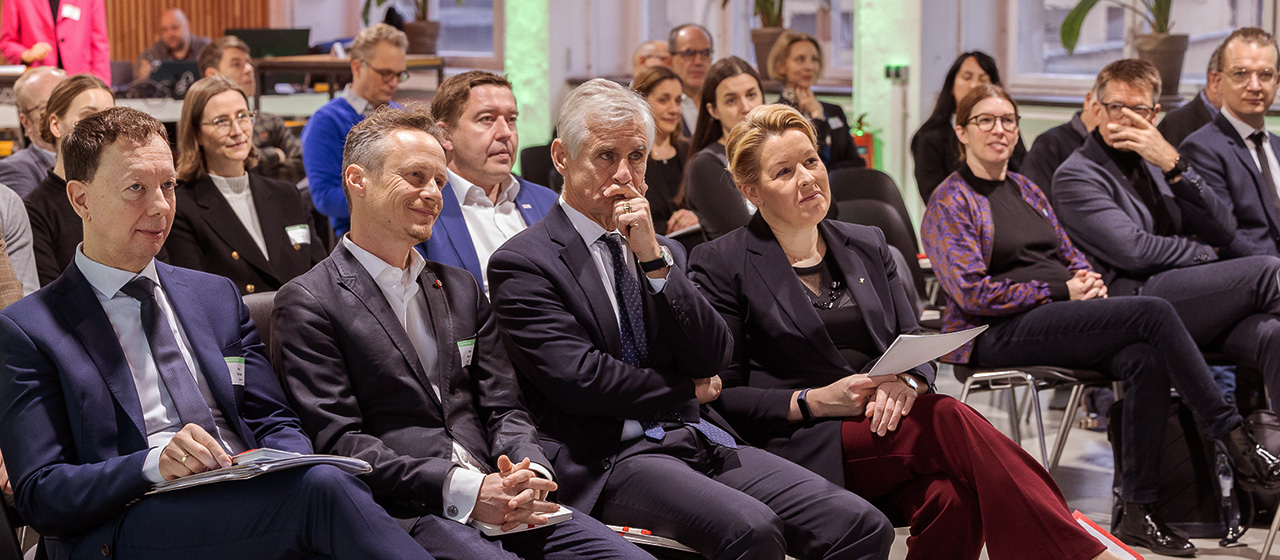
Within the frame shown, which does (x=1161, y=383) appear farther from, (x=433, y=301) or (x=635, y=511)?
(x=433, y=301)

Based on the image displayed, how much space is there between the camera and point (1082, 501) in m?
3.77

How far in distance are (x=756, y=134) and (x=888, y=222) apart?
143cm

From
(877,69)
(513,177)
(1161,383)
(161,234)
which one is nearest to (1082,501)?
(1161,383)

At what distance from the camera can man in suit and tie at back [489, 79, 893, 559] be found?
7.45 feet

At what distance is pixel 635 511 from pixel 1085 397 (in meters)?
3.03

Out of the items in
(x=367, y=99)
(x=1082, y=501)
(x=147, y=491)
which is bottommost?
(x=1082, y=501)

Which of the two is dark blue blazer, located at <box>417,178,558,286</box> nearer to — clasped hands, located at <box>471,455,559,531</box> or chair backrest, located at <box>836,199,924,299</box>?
clasped hands, located at <box>471,455,559,531</box>

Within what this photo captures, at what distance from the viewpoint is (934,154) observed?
17.4ft

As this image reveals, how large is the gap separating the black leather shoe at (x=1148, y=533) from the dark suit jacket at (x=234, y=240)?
250cm

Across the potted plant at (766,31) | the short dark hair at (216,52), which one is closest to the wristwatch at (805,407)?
the short dark hair at (216,52)

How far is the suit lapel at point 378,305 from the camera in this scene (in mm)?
2191

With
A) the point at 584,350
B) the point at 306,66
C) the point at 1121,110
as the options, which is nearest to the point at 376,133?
the point at 584,350

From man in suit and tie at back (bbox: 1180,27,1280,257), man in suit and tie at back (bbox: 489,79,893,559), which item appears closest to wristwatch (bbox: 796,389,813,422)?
man in suit and tie at back (bbox: 489,79,893,559)

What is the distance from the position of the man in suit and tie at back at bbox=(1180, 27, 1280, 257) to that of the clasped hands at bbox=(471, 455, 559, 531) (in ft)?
9.26
